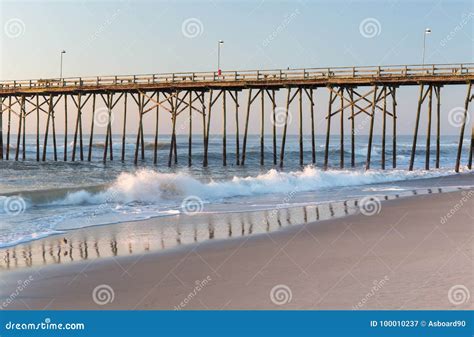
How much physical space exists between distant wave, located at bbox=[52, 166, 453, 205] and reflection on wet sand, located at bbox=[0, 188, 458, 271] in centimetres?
494

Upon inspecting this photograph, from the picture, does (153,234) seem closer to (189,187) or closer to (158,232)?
(158,232)

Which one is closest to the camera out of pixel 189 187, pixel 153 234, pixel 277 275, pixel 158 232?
pixel 277 275

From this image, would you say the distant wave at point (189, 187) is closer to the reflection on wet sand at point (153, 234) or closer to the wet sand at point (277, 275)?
the reflection on wet sand at point (153, 234)

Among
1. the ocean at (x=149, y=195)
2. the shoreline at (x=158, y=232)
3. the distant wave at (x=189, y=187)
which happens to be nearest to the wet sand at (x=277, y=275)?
the shoreline at (x=158, y=232)

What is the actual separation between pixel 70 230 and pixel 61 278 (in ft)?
15.2

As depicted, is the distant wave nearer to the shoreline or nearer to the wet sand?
the shoreline

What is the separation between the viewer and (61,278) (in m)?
8.64

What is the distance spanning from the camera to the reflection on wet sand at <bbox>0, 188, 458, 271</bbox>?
10.3 m

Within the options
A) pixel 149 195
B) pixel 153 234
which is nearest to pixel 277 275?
pixel 153 234

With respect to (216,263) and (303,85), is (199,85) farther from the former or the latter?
(216,263)

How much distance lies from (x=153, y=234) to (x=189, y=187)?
9.19 meters

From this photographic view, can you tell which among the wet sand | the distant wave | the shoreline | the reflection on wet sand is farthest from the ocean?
the wet sand

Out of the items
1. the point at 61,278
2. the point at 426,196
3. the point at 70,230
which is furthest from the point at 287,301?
the point at 426,196

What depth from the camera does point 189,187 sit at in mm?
21500
